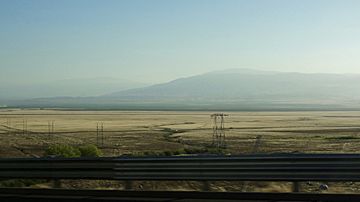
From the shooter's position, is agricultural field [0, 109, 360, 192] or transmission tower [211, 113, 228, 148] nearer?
agricultural field [0, 109, 360, 192]

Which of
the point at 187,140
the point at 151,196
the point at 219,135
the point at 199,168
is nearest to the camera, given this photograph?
the point at 151,196

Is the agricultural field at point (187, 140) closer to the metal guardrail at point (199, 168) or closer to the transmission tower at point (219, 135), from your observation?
the transmission tower at point (219, 135)

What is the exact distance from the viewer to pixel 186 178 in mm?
10469

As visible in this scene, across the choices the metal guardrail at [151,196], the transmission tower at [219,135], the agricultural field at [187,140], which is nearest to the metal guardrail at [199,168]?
the metal guardrail at [151,196]

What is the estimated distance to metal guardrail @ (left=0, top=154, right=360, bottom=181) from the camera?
31.6 ft

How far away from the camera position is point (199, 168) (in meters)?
10.4

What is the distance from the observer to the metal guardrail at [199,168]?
31.6 feet

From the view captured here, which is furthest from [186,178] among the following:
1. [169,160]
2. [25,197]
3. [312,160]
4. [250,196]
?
[25,197]

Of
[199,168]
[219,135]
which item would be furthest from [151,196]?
[219,135]

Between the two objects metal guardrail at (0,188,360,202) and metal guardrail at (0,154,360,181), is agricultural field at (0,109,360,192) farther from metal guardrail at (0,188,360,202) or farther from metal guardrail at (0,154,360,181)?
metal guardrail at (0,188,360,202)

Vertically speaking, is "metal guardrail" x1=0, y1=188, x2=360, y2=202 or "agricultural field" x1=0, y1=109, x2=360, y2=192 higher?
"metal guardrail" x1=0, y1=188, x2=360, y2=202

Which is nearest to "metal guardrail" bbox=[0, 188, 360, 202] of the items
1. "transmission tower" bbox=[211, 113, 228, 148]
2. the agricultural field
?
the agricultural field

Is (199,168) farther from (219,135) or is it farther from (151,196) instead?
(219,135)

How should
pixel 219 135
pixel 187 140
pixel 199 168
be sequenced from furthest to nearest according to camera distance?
pixel 219 135 < pixel 187 140 < pixel 199 168
